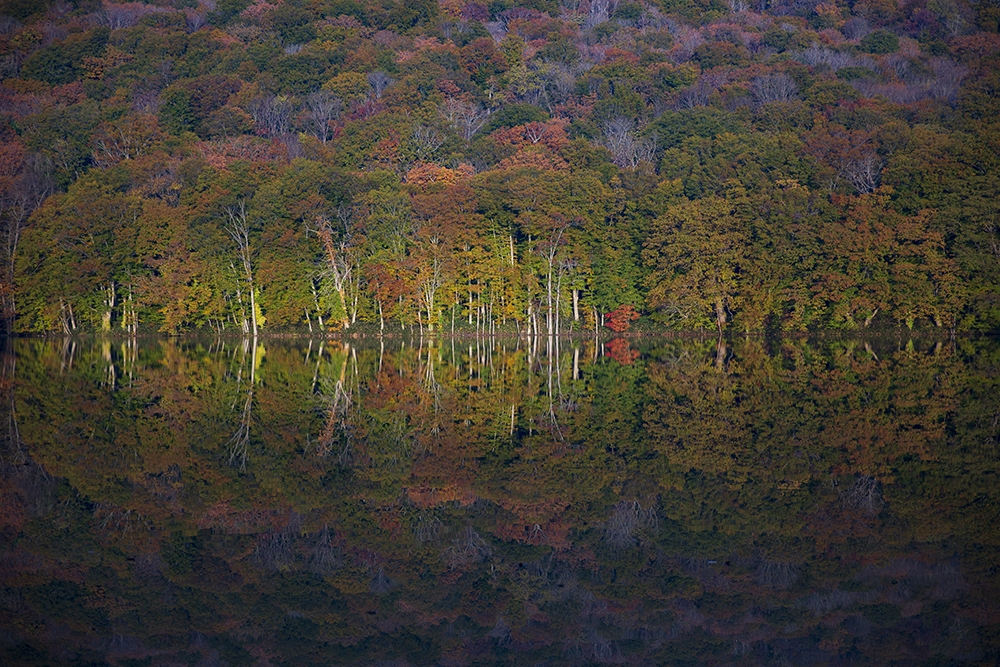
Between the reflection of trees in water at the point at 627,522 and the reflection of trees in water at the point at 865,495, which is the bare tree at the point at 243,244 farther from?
the reflection of trees in water at the point at 865,495

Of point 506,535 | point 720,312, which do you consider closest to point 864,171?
point 720,312

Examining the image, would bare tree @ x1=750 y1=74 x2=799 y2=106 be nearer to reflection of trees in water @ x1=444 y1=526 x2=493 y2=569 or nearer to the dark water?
the dark water

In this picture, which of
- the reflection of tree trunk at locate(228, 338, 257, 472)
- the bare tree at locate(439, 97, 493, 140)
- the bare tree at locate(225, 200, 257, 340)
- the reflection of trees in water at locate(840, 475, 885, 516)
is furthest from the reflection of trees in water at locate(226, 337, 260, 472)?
the bare tree at locate(439, 97, 493, 140)

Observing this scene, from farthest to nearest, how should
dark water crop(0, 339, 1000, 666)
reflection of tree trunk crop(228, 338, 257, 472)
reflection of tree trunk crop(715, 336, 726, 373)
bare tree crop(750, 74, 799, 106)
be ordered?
bare tree crop(750, 74, 799, 106), reflection of tree trunk crop(715, 336, 726, 373), reflection of tree trunk crop(228, 338, 257, 472), dark water crop(0, 339, 1000, 666)

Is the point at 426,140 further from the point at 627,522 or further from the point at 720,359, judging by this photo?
the point at 627,522

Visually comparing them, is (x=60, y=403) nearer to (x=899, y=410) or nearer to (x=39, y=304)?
(x=899, y=410)

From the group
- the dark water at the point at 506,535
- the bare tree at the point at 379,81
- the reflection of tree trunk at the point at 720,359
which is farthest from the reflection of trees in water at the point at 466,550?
the bare tree at the point at 379,81
